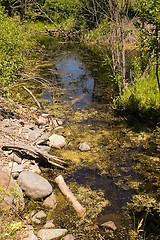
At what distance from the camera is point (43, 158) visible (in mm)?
4969

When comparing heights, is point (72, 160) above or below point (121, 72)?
below

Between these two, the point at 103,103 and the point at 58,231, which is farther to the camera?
the point at 103,103

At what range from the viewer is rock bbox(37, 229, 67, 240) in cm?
342

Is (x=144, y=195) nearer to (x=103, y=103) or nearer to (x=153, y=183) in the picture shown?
(x=153, y=183)

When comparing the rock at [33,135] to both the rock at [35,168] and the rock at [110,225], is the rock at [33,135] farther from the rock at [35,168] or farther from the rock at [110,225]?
the rock at [110,225]

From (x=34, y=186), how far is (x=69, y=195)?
0.61m

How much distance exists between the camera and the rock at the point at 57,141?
583 centimetres

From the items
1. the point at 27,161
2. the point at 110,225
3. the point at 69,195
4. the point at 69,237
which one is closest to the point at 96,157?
the point at 69,195

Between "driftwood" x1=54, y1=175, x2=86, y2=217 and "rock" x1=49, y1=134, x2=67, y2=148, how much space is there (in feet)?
4.03

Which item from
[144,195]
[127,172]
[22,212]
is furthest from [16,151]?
[144,195]

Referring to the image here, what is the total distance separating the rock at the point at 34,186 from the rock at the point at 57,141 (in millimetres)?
1523

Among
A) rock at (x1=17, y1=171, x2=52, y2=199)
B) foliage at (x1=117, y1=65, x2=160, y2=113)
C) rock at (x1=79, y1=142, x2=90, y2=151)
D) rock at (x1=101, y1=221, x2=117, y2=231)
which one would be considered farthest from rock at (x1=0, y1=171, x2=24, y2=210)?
foliage at (x1=117, y1=65, x2=160, y2=113)

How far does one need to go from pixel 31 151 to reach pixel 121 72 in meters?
3.71

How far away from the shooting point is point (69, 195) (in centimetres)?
428
